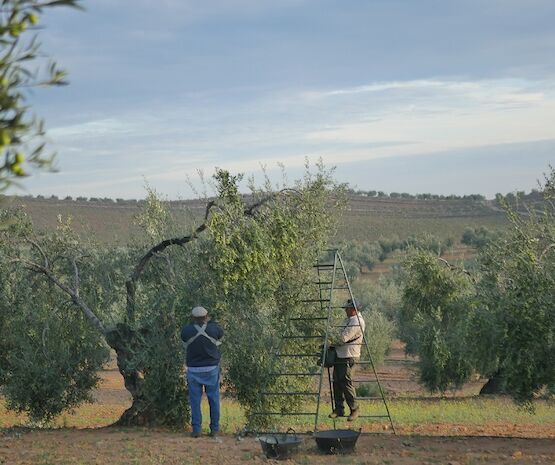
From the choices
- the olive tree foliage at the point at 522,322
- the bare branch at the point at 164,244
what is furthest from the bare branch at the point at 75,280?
the olive tree foliage at the point at 522,322

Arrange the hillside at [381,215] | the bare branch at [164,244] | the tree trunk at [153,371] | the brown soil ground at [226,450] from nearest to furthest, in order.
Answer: the brown soil ground at [226,450] < the tree trunk at [153,371] < the bare branch at [164,244] < the hillside at [381,215]

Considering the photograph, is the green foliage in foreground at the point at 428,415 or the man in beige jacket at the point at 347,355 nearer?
the man in beige jacket at the point at 347,355

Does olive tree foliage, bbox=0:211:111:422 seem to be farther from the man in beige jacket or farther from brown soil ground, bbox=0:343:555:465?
the man in beige jacket

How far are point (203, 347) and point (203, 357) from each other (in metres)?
0.16

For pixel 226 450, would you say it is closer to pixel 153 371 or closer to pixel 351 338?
pixel 153 371

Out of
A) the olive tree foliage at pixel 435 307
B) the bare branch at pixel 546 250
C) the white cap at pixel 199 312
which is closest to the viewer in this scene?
the white cap at pixel 199 312

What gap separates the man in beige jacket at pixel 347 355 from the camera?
523 inches

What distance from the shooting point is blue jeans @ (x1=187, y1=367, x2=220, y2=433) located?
40.5 feet

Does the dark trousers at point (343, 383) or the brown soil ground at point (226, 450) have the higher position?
the dark trousers at point (343, 383)

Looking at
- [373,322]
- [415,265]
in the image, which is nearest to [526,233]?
[415,265]

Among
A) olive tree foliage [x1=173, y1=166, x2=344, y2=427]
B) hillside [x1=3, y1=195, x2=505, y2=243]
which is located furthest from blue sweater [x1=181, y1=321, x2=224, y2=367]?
hillside [x1=3, y1=195, x2=505, y2=243]

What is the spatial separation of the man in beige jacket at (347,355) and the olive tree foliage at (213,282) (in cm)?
109

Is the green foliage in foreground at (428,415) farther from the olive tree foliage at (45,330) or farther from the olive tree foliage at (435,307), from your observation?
the olive tree foliage at (435,307)

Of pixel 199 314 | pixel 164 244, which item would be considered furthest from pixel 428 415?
pixel 199 314
